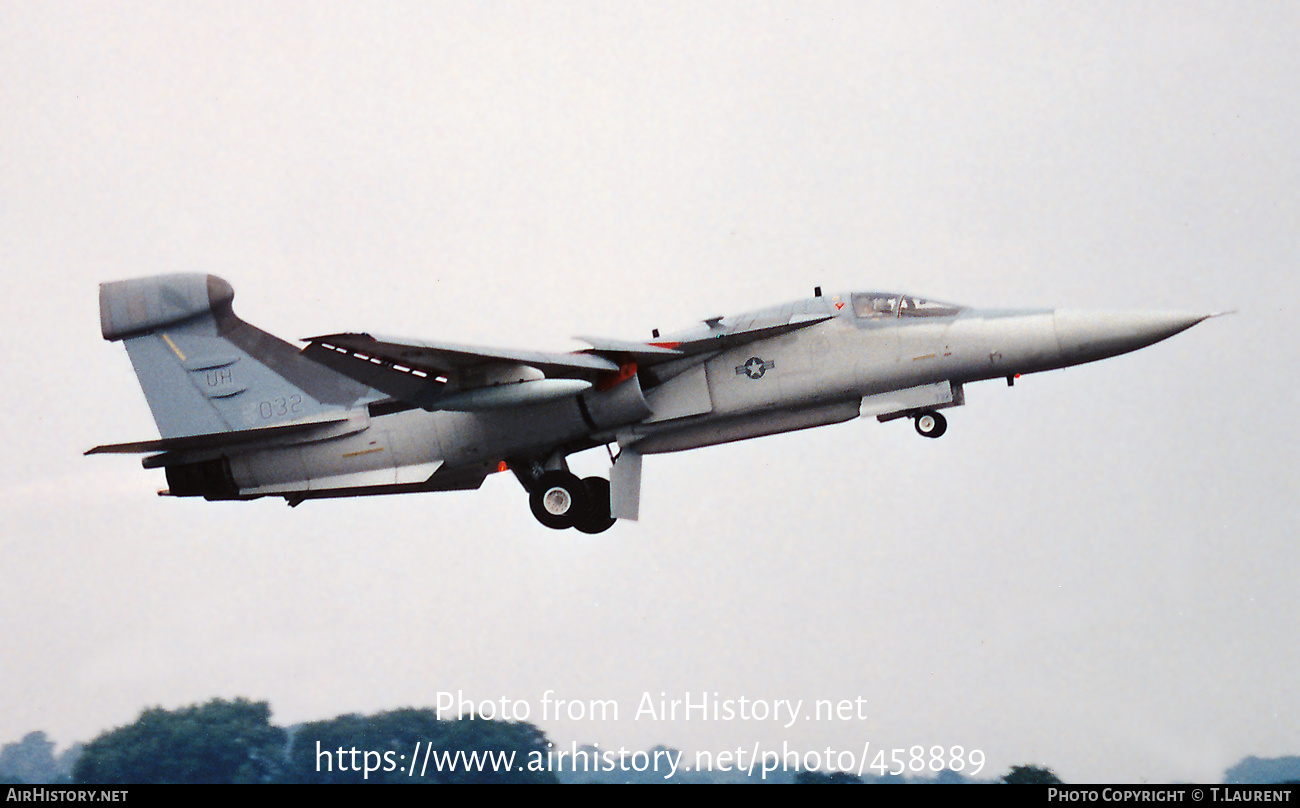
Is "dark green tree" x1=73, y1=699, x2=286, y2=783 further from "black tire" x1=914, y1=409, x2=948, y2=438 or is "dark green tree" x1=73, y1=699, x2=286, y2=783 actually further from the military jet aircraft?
"black tire" x1=914, y1=409, x2=948, y2=438

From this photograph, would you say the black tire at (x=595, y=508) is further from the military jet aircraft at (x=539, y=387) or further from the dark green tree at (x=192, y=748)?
the dark green tree at (x=192, y=748)

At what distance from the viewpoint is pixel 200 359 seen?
21.8m

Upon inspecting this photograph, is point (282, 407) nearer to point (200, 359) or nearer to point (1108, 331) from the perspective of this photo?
point (200, 359)

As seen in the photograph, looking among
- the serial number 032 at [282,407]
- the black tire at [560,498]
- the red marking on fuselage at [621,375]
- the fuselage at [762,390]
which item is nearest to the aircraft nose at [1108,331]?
the fuselage at [762,390]

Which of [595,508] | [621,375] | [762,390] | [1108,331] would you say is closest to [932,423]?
[762,390]

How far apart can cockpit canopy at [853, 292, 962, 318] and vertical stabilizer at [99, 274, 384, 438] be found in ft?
25.0

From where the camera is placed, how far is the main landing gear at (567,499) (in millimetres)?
21406

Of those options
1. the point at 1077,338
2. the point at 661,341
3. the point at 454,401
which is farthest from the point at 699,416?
the point at 1077,338

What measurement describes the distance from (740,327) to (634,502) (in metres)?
2.89

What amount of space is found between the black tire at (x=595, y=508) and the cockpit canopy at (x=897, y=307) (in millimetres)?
4550

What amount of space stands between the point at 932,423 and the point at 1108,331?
101 inches

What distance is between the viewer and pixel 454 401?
63.5ft
